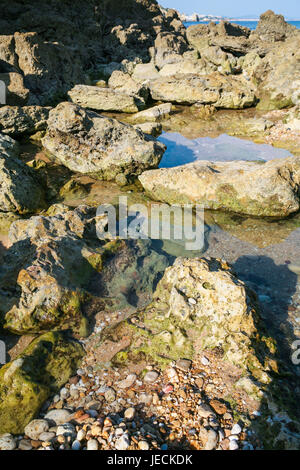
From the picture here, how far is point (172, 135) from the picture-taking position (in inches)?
486

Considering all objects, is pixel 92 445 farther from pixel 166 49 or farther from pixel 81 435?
pixel 166 49

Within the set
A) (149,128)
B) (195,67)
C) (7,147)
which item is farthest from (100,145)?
(195,67)

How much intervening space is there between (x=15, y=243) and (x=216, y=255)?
3817mm

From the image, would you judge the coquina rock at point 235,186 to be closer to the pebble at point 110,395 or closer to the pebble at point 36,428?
the pebble at point 110,395

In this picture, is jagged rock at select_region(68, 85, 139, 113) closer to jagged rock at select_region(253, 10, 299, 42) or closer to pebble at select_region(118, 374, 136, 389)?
pebble at select_region(118, 374, 136, 389)

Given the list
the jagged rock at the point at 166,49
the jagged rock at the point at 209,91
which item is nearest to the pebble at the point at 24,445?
the jagged rock at the point at 209,91

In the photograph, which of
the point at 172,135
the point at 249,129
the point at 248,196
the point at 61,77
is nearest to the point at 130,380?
the point at 248,196

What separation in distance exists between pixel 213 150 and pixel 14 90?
9.02m

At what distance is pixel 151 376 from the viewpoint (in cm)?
354

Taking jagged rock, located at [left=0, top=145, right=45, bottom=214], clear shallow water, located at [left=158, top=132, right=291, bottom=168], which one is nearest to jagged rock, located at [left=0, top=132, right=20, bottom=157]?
jagged rock, located at [left=0, top=145, right=45, bottom=214]

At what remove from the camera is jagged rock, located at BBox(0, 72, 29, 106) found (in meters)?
12.6

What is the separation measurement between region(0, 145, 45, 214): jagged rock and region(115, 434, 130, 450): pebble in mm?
5542

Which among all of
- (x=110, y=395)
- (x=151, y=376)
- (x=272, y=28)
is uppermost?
(x=272, y=28)
